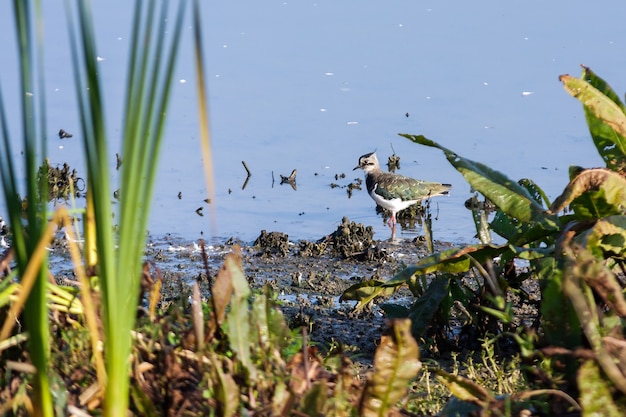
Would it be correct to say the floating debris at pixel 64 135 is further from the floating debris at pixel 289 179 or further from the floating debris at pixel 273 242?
the floating debris at pixel 273 242

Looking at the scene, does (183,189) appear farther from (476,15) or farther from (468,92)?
(476,15)

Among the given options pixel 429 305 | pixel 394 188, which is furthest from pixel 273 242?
pixel 429 305

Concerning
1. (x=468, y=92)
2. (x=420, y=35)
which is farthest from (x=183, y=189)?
(x=420, y=35)

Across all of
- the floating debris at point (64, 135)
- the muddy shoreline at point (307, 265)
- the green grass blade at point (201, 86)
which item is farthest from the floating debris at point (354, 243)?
the green grass blade at point (201, 86)

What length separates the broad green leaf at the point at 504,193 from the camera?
17.4ft

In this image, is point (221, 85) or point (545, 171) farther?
point (221, 85)

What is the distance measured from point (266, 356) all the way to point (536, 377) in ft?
2.82

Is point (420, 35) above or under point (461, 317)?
above

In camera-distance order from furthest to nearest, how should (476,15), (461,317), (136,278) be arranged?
(476,15), (461,317), (136,278)

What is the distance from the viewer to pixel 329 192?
9.76 metres

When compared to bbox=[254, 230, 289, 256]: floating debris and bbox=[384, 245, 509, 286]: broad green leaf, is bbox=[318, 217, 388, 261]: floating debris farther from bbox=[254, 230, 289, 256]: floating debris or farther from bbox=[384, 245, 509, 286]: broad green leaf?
bbox=[384, 245, 509, 286]: broad green leaf

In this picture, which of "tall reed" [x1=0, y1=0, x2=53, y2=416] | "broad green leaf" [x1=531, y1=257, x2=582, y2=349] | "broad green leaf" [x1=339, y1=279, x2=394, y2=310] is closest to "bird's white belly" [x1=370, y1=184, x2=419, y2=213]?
"broad green leaf" [x1=339, y1=279, x2=394, y2=310]

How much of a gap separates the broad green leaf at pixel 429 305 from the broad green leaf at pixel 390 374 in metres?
2.66

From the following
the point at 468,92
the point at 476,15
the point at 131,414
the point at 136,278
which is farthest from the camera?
the point at 476,15
